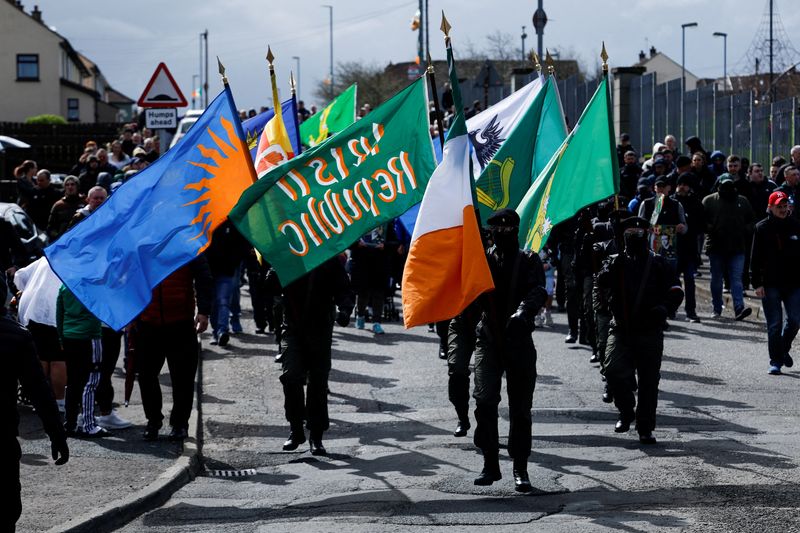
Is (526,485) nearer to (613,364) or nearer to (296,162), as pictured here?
(613,364)

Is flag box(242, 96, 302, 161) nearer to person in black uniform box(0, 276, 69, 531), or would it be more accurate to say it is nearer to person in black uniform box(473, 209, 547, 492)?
person in black uniform box(473, 209, 547, 492)

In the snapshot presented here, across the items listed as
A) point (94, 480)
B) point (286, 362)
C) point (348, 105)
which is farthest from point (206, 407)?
point (348, 105)

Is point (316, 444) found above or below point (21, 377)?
below

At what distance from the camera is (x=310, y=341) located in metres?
10.8

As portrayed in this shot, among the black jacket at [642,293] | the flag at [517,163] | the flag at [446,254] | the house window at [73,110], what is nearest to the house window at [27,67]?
the house window at [73,110]

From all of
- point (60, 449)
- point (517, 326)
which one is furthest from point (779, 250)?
point (60, 449)

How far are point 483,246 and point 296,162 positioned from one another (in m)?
1.68

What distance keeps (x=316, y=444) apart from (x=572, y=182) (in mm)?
3060

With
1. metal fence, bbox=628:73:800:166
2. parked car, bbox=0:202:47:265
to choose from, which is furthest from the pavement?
metal fence, bbox=628:73:800:166

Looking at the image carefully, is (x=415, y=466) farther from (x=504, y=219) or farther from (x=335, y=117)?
(x=335, y=117)

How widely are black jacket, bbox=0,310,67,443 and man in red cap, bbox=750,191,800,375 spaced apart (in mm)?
9372

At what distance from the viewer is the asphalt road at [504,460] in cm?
824

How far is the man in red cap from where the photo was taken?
14391 millimetres

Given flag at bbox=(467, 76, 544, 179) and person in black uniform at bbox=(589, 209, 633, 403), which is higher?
flag at bbox=(467, 76, 544, 179)
